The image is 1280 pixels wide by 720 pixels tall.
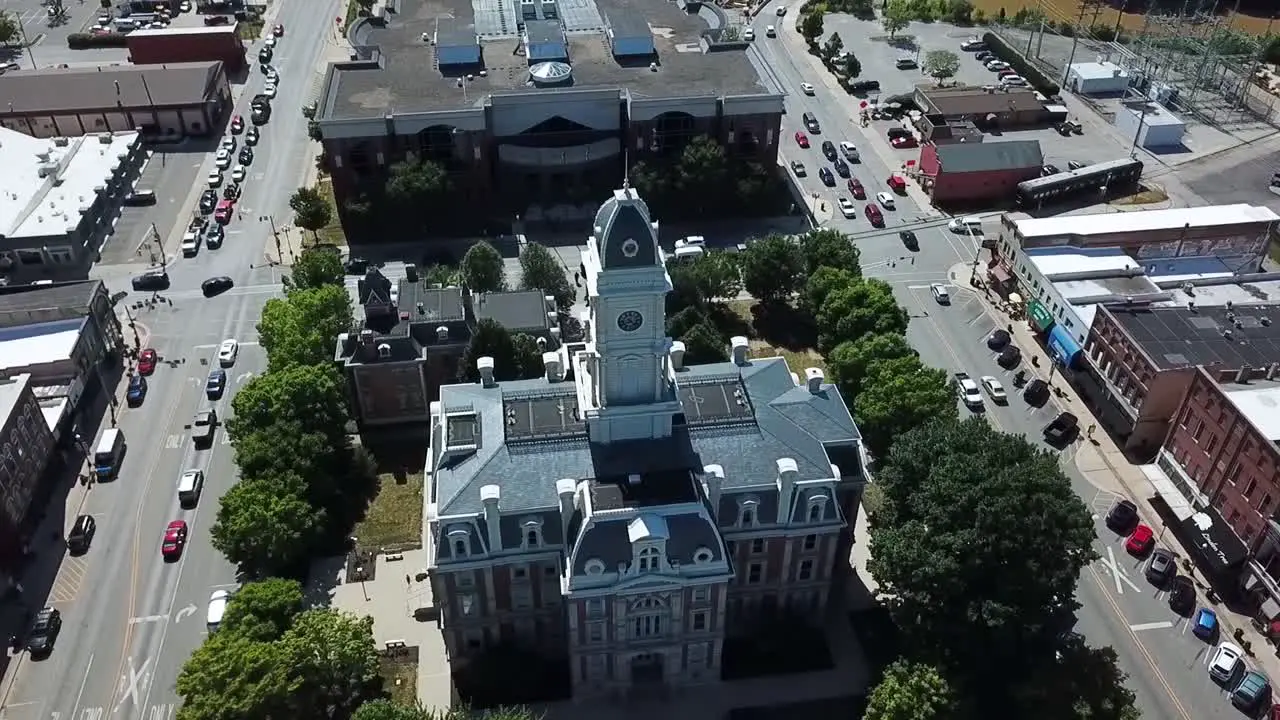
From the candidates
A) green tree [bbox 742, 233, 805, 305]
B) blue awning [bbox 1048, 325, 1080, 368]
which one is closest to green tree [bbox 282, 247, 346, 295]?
green tree [bbox 742, 233, 805, 305]

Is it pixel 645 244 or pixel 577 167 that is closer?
pixel 645 244

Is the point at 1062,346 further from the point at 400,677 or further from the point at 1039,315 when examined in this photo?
the point at 400,677

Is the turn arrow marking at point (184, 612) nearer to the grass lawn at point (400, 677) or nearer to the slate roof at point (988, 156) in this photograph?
the grass lawn at point (400, 677)

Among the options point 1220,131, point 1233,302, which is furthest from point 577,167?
point 1220,131

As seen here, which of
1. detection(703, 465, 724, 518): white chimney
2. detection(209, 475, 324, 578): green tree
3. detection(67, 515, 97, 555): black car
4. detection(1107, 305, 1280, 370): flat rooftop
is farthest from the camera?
detection(1107, 305, 1280, 370): flat rooftop

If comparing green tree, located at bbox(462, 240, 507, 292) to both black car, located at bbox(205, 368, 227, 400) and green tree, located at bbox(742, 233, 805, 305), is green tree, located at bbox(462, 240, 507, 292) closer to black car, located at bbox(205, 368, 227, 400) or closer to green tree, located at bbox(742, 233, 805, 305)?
black car, located at bbox(205, 368, 227, 400)

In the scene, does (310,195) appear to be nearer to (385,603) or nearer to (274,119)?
(274,119)

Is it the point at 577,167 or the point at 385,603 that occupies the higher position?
the point at 577,167
